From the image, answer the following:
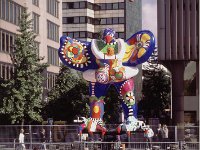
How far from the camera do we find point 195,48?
43.5 metres

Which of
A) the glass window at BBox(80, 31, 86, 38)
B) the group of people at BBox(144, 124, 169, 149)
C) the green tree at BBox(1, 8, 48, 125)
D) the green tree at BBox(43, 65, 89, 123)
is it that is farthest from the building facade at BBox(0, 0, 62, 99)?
the glass window at BBox(80, 31, 86, 38)

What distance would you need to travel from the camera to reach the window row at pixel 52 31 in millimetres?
70812

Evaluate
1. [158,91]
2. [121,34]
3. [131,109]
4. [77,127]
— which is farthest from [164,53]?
[121,34]

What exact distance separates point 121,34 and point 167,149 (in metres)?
68.3

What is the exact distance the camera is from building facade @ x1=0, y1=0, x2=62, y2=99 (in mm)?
58344

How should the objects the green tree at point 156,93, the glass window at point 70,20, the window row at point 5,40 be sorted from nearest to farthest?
1. the window row at point 5,40
2. the green tree at point 156,93
3. the glass window at point 70,20

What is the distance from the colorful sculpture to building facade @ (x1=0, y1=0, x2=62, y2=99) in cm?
1237

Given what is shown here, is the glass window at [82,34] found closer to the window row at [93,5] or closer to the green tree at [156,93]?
the window row at [93,5]

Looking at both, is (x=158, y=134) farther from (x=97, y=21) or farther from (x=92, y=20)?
(x=97, y=21)

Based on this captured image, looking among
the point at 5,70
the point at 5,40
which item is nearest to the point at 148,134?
the point at 5,70

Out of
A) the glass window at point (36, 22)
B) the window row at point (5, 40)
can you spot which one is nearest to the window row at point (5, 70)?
the window row at point (5, 40)

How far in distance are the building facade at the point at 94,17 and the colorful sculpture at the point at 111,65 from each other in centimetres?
5832

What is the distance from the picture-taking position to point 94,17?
102188mm

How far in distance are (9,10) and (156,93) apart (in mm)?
15997
